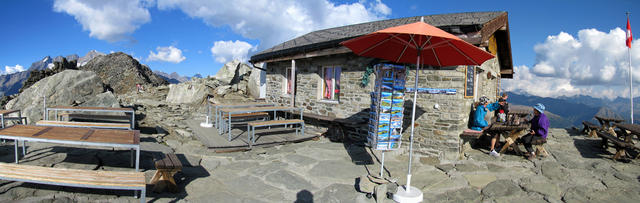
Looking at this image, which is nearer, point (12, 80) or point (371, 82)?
point (371, 82)

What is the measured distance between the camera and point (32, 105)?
27.8 ft

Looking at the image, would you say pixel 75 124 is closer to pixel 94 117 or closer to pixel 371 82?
pixel 94 117

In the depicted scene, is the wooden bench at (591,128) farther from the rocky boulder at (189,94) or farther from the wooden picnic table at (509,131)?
the rocky boulder at (189,94)

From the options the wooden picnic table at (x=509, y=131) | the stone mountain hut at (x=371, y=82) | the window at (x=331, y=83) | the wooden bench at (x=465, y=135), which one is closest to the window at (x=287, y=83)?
the stone mountain hut at (x=371, y=82)

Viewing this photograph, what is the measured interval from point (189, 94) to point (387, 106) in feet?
41.1

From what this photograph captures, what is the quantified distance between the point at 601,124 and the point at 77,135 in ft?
43.5

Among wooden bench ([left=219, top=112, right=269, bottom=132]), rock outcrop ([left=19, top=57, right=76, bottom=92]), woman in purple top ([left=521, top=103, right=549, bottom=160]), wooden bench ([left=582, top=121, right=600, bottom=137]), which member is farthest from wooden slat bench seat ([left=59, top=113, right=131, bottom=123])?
wooden bench ([left=582, top=121, right=600, bottom=137])

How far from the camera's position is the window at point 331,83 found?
8305 millimetres

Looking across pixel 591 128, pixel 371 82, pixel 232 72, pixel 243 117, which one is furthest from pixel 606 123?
pixel 232 72

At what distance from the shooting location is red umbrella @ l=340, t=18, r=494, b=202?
3.45 m

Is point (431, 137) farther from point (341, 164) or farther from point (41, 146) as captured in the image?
point (41, 146)

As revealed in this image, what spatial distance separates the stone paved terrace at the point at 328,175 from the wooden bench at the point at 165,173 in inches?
4.3

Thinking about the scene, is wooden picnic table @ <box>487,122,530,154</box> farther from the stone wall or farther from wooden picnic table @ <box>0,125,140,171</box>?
wooden picnic table @ <box>0,125,140,171</box>

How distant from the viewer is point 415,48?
13.0 feet
